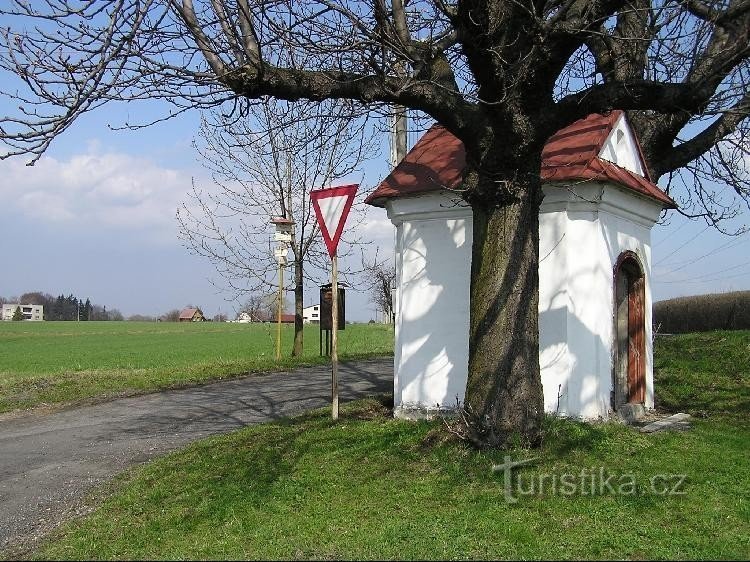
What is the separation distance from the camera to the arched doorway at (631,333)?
1024 cm

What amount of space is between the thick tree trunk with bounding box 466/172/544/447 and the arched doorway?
10.9ft

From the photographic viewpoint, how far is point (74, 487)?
7.00 meters

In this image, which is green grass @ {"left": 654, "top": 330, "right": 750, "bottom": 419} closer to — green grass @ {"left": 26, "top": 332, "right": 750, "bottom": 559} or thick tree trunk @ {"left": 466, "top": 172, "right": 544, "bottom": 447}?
green grass @ {"left": 26, "top": 332, "right": 750, "bottom": 559}

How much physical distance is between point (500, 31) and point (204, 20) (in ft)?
9.85

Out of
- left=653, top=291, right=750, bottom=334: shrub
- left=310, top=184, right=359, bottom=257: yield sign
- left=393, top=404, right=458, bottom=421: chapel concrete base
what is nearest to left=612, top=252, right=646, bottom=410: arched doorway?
left=393, top=404, right=458, bottom=421: chapel concrete base

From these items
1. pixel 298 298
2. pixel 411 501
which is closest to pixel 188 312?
pixel 298 298

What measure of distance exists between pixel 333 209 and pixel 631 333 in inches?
190

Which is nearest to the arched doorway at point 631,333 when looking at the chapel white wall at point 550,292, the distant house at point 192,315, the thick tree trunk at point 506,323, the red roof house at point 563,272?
the red roof house at point 563,272

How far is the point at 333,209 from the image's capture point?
354 inches

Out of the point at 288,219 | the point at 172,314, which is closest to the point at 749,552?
the point at 288,219

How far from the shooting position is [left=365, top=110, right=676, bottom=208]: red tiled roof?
883 cm

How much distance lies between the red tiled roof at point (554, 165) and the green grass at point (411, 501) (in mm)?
3124

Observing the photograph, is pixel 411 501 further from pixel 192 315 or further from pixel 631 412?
pixel 192 315

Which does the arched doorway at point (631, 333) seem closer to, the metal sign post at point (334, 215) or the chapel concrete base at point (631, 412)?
the chapel concrete base at point (631, 412)
